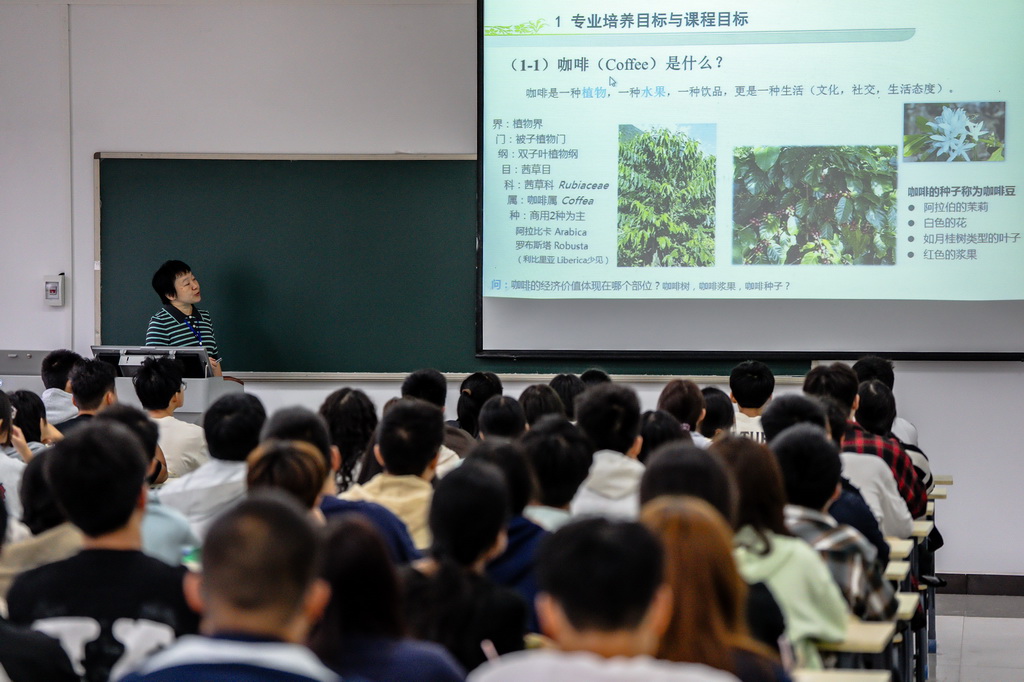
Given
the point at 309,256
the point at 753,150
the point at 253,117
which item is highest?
the point at 253,117

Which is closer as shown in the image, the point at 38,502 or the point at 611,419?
the point at 38,502

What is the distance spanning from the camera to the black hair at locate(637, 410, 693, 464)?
3.42 m

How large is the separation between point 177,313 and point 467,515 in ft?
14.6

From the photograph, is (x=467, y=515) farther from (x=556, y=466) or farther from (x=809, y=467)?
(x=809, y=467)

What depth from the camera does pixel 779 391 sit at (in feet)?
19.4

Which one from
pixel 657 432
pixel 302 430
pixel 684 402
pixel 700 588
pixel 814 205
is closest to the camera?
pixel 700 588

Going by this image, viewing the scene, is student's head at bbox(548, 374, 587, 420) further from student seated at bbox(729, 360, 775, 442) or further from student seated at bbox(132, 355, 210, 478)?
student seated at bbox(132, 355, 210, 478)

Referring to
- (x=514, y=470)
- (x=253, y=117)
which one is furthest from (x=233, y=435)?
(x=253, y=117)

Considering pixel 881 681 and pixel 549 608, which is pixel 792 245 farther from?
pixel 549 608

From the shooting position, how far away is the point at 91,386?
435cm

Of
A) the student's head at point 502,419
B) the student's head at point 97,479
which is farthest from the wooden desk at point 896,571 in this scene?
the student's head at point 97,479

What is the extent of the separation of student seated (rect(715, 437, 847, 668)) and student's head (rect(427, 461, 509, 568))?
1.69 ft

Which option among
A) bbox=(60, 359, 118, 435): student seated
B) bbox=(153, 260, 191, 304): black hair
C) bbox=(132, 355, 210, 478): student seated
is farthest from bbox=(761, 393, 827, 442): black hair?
bbox=(153, 260, 191, 304): black hair

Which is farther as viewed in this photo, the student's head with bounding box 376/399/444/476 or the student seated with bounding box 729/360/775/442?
the student seated with bounding box 729/360/775/442
